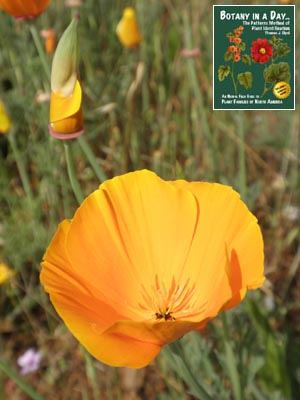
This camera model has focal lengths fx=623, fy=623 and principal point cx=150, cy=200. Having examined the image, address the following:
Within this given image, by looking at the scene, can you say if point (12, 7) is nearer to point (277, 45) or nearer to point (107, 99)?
point (277, 45)

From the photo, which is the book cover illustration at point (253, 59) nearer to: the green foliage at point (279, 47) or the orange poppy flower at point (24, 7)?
the green foliage at point (279, 47)

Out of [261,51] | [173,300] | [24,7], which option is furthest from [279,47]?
[173,300]

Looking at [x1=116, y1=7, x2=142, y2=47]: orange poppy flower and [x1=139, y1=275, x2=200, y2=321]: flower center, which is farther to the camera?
[x1=116, y1=7, x2=142, y2=47]: orange poppy flower

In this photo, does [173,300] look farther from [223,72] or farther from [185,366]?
[223,72]

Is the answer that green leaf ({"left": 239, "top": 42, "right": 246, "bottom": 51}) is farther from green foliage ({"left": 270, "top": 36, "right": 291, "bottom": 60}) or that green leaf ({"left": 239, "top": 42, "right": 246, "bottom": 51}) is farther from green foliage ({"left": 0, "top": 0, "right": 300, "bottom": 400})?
green foliage ({"left": 0, "top": 0, "right": 300, "bottom": 400})

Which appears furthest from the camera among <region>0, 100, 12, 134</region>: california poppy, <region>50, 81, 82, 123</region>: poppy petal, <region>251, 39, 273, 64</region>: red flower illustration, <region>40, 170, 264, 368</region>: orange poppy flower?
<region>0, 100, 12, 134</region>: california poppy

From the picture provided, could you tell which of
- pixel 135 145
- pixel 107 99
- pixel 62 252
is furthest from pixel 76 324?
pixel 107 99

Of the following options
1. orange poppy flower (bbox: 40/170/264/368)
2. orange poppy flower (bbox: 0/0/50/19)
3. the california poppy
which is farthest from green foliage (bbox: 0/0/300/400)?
orange poppy flower (bbox: 40/170/264/368)

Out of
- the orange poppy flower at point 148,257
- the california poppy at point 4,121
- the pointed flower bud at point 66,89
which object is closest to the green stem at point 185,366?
the orange poppy flower at point 148,257
